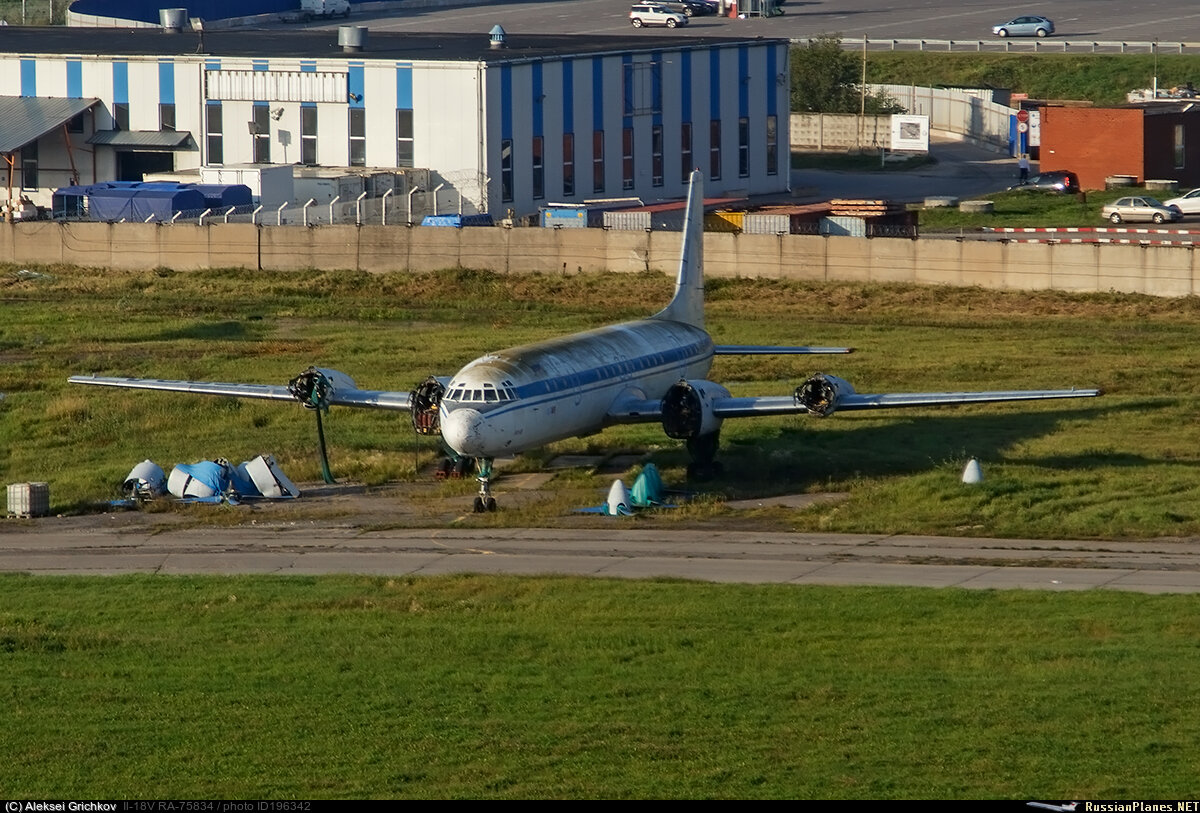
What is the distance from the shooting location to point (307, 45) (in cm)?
11094

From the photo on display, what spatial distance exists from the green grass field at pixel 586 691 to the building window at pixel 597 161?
6817 cm

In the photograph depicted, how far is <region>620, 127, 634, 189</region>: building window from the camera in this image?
10369 centimetres

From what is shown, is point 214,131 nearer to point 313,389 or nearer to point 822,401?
point 313,389

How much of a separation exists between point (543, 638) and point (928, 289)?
46906mm

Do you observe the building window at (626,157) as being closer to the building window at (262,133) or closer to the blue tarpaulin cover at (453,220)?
the blue tarpaulin cover at (453,220)

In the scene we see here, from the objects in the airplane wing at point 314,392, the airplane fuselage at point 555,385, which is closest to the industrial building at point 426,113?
the airplane wing at point 314,392

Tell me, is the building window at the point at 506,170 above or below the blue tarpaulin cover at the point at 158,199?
above

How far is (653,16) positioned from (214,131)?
69.6 metres

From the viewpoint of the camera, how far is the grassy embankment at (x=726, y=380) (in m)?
43.3

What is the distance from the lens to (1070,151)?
367 ft

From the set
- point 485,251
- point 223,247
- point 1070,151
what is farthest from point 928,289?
point 1070,151

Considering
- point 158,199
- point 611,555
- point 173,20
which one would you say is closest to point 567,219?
point 158,199

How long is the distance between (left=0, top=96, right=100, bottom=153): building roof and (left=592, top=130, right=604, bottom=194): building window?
95.2ft

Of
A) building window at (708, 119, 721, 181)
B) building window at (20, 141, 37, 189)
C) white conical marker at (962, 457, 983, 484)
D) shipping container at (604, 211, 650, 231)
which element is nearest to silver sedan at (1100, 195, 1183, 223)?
A: building window at (708, 119, 721, 181)
